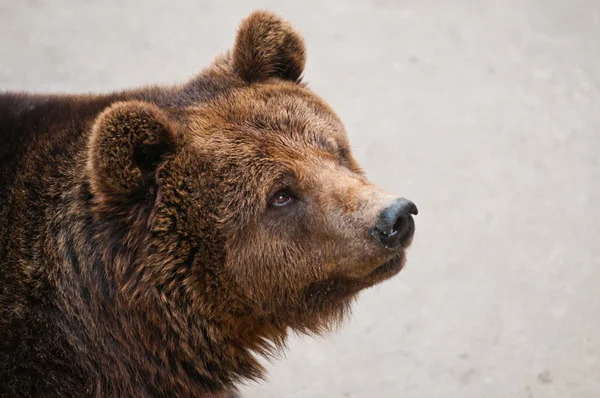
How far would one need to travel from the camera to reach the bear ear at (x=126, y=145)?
2.91m

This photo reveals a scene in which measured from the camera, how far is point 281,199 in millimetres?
3252

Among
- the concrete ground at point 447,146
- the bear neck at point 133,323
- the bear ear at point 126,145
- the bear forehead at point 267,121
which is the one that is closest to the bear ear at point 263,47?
the bear forehead at point 267,121

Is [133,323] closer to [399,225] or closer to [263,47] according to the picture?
[399,225]

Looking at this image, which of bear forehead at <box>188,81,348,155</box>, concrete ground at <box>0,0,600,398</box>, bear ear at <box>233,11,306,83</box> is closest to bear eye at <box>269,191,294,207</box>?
bear forehead at <box>188,81,348,155</box>

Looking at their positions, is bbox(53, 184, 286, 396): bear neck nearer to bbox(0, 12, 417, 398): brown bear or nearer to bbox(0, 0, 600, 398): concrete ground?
bbox(0, 12, 417, 398): brown bear

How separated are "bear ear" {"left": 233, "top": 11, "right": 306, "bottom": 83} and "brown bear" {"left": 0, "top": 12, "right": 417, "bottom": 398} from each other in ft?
0.70

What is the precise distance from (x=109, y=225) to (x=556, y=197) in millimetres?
3413

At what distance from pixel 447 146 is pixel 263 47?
258 centimetres

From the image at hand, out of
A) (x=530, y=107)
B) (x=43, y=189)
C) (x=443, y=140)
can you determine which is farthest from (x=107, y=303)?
(x=530, y=107)

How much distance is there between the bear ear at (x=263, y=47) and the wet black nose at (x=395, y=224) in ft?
2.97

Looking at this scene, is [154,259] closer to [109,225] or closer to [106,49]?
[109,225]

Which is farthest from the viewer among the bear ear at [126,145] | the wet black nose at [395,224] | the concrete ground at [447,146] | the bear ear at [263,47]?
the concrete ground at [447,146]

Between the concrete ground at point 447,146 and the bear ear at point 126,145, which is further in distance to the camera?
the concrete ground at point 447,146

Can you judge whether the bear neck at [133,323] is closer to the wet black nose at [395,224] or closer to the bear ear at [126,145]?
the bear ear at [126,145]
